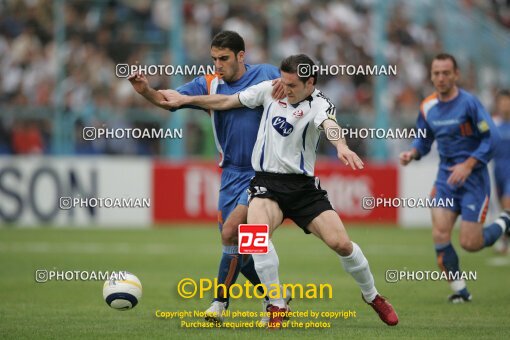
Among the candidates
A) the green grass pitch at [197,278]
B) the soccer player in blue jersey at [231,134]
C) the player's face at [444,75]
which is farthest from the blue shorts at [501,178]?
the soccer player in blue jersey at [231,134]

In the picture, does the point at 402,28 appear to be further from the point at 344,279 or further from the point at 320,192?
Result: the point at 320,192

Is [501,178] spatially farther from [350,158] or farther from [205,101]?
[350,158]

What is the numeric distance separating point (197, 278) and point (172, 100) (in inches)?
176

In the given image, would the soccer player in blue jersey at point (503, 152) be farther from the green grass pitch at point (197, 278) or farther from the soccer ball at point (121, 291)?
the soccer ball at point (121, 291)

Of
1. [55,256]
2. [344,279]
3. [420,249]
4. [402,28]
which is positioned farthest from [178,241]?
[402,28]

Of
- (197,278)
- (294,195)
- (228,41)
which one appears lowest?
(197,278)

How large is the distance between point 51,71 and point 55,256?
23.1 ft

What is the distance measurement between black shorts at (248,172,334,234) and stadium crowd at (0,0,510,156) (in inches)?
443

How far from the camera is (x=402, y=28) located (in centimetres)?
2242

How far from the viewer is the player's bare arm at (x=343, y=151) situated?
320 inches

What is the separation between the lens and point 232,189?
9375mm

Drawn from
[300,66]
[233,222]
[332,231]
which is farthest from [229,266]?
[300,66]

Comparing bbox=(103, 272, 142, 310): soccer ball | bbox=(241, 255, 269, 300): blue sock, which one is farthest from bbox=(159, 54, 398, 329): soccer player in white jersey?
bbox=(103, 272, 142, 310): soccer ball

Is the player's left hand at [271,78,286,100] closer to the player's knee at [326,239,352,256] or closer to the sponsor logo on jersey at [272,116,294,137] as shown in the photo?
the sponsor logo on jersey at [272,116,294,137]
